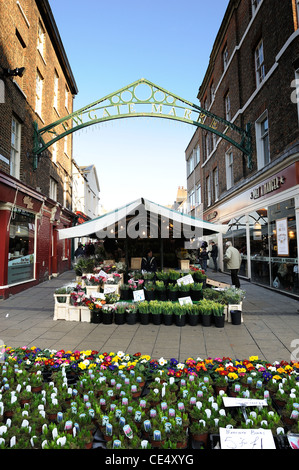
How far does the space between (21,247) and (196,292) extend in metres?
7.78

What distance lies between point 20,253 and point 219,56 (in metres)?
16.8

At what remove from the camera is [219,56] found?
58.1ft

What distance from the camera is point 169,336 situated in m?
5.46

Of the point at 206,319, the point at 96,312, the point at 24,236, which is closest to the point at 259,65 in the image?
the point at 206,319

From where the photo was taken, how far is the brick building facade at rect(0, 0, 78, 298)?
9.86m

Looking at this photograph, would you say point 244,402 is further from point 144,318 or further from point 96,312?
point 96,312

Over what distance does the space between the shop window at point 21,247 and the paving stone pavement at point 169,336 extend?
3306 mm

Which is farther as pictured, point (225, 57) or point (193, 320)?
point (225, 57)

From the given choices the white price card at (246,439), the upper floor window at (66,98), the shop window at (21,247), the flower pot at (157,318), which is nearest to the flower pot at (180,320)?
the flower pot at (157,318)

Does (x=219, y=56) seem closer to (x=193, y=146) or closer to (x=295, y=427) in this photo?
(x=193, y=146)

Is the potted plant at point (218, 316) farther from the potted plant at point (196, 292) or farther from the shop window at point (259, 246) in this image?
the shop window at point (259, 246)

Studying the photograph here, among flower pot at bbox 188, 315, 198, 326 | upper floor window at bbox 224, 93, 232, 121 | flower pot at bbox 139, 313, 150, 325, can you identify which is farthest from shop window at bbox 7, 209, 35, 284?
upper floor window at bbox 224, 93, 232, 121

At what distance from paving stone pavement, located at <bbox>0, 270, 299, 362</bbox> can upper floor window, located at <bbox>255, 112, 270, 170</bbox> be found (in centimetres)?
684

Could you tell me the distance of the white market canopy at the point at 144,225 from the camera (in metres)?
6.85
